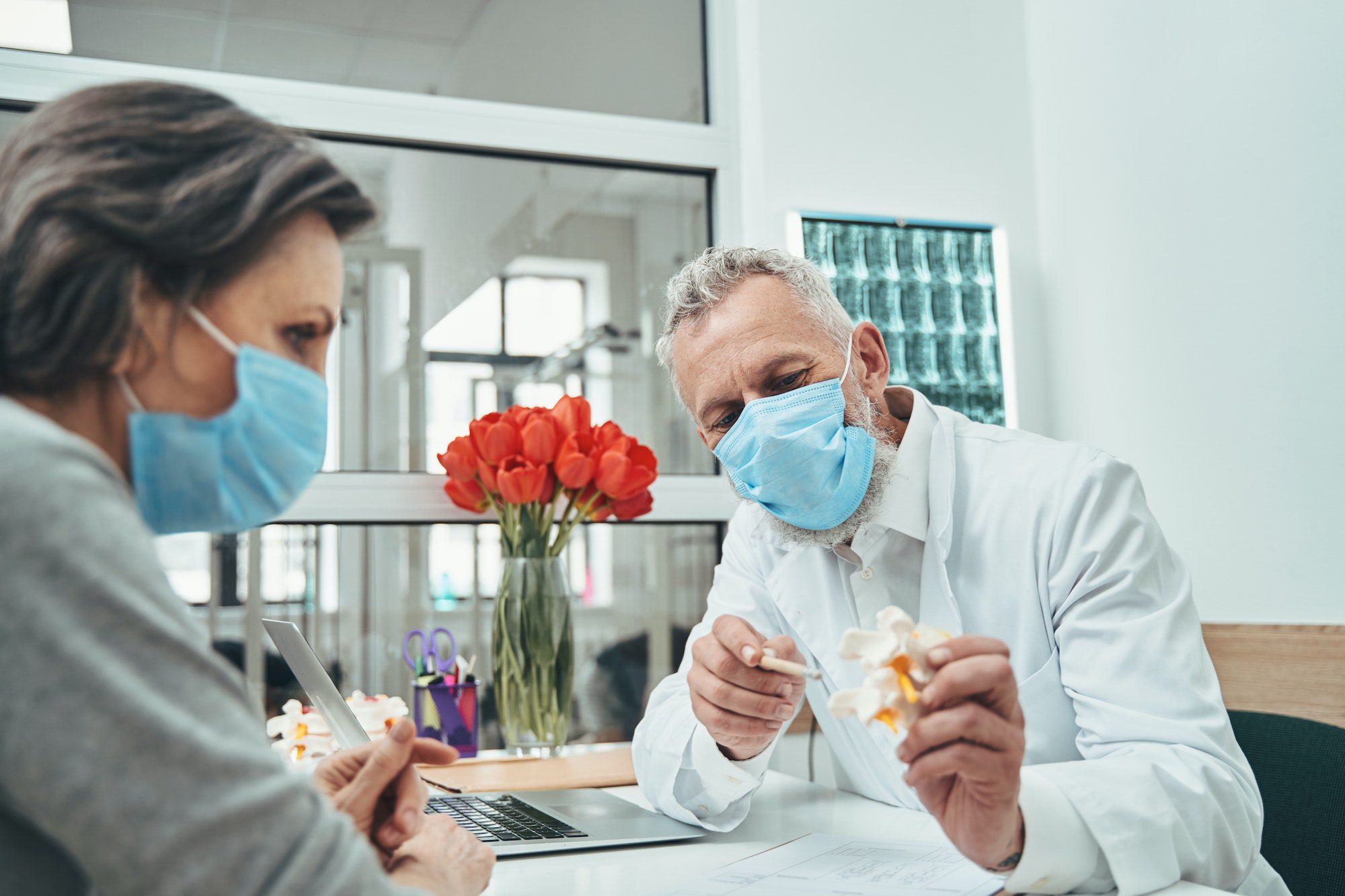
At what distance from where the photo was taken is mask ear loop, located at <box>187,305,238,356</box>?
676 mm

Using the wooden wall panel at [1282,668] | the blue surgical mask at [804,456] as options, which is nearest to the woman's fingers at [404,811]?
the blue surgical mask at [804,456]

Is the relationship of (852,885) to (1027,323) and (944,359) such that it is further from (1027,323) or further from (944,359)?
(1027,323)

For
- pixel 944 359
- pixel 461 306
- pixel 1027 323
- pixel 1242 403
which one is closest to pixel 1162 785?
pixel 1242 403

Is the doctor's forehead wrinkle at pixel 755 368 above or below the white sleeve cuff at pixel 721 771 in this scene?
above

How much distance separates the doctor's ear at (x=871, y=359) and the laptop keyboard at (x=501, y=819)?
0.75 meters

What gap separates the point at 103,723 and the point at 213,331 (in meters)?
0.28

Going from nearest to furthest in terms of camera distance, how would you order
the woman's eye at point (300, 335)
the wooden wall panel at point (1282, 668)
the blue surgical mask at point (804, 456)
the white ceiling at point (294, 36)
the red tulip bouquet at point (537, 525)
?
the woman's eye at point (300, 335), the blue surgical mask at point (804, 456), the wooden wall panel at point (1282, 668), the red tulip bouquet at point (537, 525), the white ceiling at point (294, 36)

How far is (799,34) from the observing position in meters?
2.09

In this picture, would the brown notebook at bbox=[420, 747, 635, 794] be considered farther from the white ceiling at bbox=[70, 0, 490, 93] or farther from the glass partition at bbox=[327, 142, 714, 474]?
the white ceiling at bbox=[70, 0, 490, 93]

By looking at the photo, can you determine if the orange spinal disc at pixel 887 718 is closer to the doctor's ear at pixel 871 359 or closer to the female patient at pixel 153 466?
the female patient at pixel 153 466

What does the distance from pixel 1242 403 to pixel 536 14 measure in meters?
1.63

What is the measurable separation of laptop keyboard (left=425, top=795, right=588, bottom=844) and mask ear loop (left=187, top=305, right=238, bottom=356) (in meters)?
0.63

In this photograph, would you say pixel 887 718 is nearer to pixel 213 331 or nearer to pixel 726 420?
pixel 213 331

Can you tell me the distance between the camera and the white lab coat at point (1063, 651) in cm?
98
